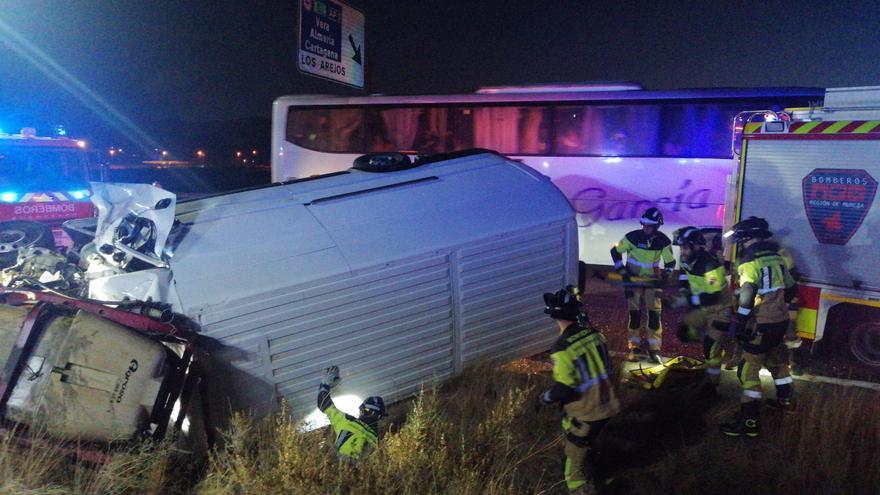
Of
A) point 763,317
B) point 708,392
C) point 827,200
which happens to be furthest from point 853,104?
point 708,392

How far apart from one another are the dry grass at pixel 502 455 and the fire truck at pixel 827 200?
1.03 metres

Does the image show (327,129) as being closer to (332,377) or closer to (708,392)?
(332,377)

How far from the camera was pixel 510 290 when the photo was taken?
4.85m

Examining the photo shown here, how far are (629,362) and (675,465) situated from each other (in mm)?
1955

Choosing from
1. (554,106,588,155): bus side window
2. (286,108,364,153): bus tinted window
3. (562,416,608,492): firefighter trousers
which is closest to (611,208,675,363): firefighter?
(562,416,608,492): firefighter trousers

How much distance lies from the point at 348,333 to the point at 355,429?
86cm

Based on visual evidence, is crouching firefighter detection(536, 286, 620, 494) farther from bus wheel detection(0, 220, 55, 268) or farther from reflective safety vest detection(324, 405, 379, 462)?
bus wheel detection(0, 220, 55, 268)

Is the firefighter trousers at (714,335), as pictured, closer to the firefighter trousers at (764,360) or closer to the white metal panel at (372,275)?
the firefighter trousers at (764,360)

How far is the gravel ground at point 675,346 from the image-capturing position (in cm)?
579

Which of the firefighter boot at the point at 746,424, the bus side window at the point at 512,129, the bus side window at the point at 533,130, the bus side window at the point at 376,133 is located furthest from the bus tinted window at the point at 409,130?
the firefighter boot at the point at 746,424

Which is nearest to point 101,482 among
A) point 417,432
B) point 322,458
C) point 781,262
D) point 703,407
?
point 322,458

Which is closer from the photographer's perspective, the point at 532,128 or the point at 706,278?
the point at 706,278

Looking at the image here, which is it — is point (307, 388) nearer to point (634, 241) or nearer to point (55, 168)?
point (634, 241)

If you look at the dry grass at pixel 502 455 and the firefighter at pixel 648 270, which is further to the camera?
the firefighter at pixel 648 270
